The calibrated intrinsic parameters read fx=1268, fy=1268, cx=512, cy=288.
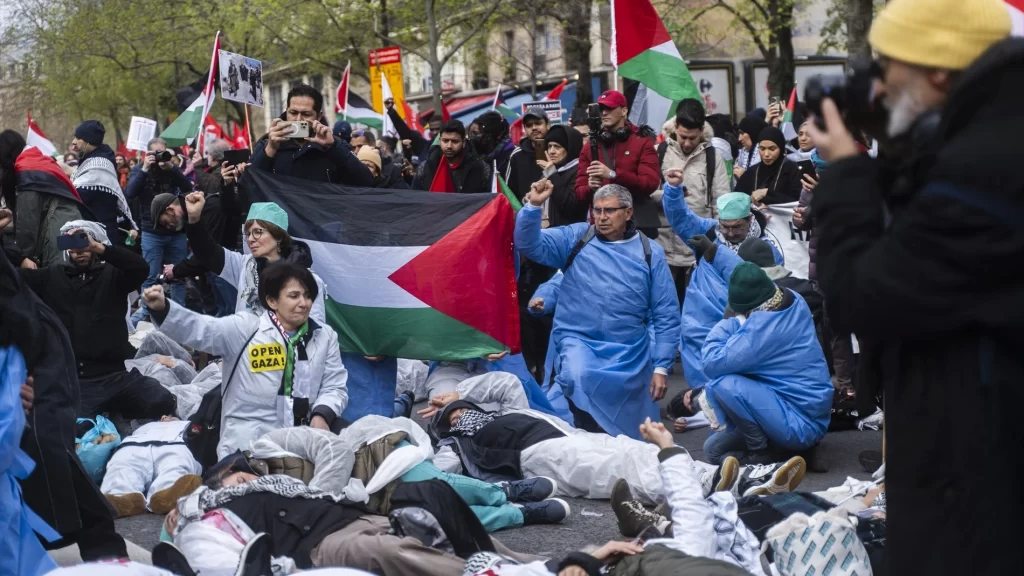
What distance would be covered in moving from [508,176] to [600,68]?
2946 cm

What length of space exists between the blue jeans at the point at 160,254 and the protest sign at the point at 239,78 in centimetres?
293

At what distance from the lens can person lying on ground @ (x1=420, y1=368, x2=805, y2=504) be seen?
6.43m

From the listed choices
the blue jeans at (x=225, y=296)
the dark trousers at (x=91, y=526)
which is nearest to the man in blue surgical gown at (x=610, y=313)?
A: the blue jeans at (x=225, y=296)

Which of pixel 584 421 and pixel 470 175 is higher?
pixel 470 175

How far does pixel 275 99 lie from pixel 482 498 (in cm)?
5730

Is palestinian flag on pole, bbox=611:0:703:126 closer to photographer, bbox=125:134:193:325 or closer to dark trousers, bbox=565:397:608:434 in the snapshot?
dark trousers, bbox=565:397:608:434

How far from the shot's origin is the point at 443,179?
971cm

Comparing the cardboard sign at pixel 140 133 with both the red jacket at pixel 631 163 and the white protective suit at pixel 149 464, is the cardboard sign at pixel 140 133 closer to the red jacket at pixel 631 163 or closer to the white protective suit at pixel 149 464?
the red jacket at pixel 631 163

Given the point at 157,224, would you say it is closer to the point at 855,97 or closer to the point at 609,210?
the point at 609,210

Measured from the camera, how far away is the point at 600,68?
128 ft

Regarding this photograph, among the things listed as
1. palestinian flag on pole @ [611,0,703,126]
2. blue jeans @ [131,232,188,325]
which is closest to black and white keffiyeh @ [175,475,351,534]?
palestinian flag on pole @ [611,0,703,126]

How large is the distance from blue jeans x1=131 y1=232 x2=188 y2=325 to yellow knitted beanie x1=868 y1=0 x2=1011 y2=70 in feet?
34.5

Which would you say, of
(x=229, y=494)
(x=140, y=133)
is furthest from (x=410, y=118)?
(x=229, y=494)

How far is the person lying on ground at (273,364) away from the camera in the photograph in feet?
20.4
